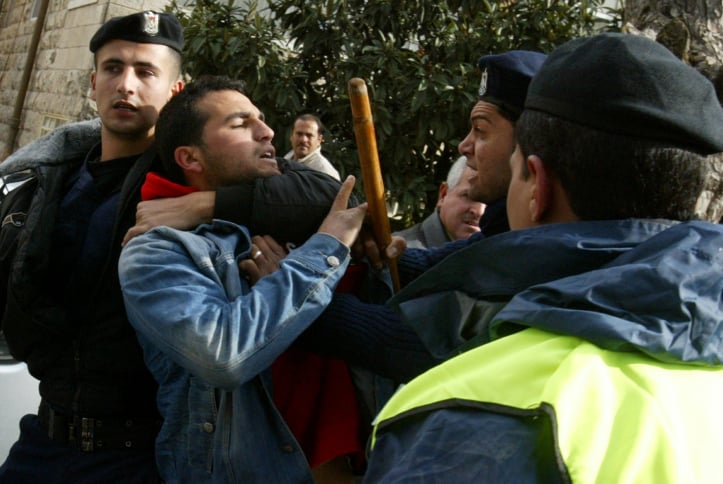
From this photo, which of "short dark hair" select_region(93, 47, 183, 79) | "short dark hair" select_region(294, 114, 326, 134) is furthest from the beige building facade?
"short dark hair" select_region(93, 47, 183, 79)

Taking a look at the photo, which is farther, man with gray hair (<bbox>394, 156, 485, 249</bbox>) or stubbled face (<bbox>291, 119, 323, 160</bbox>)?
stubbled face (<bbox>291, 119, 323, 160</bbox>)

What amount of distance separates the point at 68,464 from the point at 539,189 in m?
1.50

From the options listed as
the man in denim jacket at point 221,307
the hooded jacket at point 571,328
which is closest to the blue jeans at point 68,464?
the man in denim jacket at point 221,307

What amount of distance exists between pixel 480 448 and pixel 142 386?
1.37 metres

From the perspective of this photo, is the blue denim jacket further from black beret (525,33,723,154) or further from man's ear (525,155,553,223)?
black beret (525,33,723,154)

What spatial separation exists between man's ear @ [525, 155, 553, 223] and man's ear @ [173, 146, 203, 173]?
1018 mm

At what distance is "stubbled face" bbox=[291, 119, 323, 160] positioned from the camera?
580cm


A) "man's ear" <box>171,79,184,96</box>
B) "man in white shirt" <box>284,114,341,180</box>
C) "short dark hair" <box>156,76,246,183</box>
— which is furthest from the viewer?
"man in white shirt" <box>284,114,341,180</box>

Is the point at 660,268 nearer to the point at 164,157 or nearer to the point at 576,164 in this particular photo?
the point at 576,164

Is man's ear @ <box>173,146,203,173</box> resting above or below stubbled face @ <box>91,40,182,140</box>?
below

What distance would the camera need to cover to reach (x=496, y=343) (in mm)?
1019

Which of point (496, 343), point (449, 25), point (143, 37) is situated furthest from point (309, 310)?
point (449, 25)

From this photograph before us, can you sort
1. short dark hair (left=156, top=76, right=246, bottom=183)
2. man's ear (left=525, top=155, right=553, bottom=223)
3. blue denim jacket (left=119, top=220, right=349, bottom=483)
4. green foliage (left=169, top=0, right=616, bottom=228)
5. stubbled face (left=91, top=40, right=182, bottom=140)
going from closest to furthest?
man's ear (left=525, top=155, right=553, bottom=223) → blue denim jacket (left=119, top=220, right=349, bottom=483) → short dark hair (left=156, top=76, right=246, bottom=183) → stubbled face (left=91, top=40, right=182, bottom=140) → green foliage (left=169, top=0, right=616, bottom=228)

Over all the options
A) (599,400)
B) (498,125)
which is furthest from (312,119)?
(599,400)
